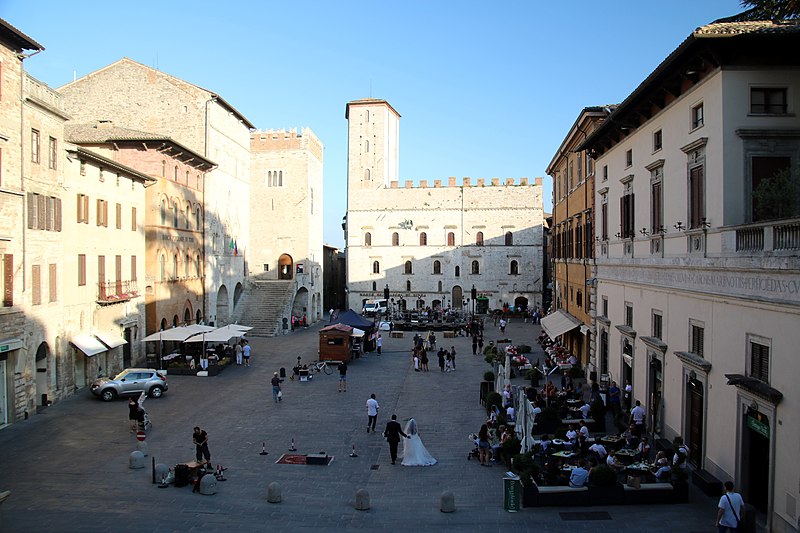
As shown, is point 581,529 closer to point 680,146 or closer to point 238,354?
point 680,146

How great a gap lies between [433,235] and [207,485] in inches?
2114

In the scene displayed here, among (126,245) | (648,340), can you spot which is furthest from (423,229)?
(648,340)

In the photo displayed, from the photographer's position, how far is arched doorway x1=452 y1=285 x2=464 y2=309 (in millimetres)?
66688

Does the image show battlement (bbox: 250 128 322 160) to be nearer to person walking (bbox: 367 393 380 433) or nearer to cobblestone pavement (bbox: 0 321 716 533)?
cobblestone pavement (bbox: 0 321 716 533)

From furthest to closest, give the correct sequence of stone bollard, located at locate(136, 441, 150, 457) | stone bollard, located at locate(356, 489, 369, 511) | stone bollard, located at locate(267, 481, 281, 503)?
stone bollard, located at locate(136, 441, 150, 457) < stone bollard, located at locate(267, 481, 281, 503) < stone bollard, located at locate(356, 489, 369, 511)

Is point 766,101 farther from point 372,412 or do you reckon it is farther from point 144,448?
point 144,448

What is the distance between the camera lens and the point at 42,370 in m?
23.3

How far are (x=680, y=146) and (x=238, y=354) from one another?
25464 mm

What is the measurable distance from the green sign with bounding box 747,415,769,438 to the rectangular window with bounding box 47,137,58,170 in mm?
22964

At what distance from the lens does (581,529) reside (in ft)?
39.4

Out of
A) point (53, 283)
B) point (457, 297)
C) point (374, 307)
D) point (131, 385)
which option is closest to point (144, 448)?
point (131, 385)

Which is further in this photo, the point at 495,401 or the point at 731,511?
the point at 495,401

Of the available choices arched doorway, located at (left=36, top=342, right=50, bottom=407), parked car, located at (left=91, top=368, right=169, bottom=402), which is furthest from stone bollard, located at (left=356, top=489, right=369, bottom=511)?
arched doorway, located at (left=36, top=342, right=50, bottom=407)

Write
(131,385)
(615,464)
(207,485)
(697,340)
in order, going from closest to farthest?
(207,485) → (615,464) → (697,340) → (131,385)
